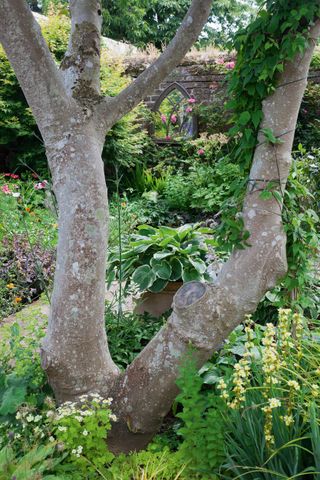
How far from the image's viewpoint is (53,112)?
7.66 feet

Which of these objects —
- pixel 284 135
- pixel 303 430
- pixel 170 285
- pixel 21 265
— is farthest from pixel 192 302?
pixel 21 265

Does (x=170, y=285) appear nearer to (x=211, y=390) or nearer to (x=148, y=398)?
(x=211, y=390)

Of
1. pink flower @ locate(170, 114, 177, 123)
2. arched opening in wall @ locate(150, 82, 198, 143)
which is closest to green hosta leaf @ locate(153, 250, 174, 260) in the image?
arched opening in wall @ locate(150, 82, 198, 143)

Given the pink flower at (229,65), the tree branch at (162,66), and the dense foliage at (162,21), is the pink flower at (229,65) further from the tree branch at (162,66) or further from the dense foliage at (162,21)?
the tree branch at (162,66)

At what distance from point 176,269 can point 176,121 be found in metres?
8.21

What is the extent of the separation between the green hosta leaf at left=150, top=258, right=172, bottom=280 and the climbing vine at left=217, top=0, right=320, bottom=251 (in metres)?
1.09

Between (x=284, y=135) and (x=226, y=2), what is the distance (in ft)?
57.9

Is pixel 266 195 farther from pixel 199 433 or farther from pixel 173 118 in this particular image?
pixel 173 118

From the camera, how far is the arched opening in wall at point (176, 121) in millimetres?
10359

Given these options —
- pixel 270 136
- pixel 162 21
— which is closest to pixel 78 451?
pixel 270 136

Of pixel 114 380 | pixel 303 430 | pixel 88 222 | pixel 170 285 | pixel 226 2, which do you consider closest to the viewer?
pixel 303 430

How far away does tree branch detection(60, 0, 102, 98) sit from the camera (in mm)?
2461

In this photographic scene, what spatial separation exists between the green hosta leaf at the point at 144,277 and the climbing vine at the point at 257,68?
113 centimetres

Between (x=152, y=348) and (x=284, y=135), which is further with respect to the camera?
(x=152, y=348)
